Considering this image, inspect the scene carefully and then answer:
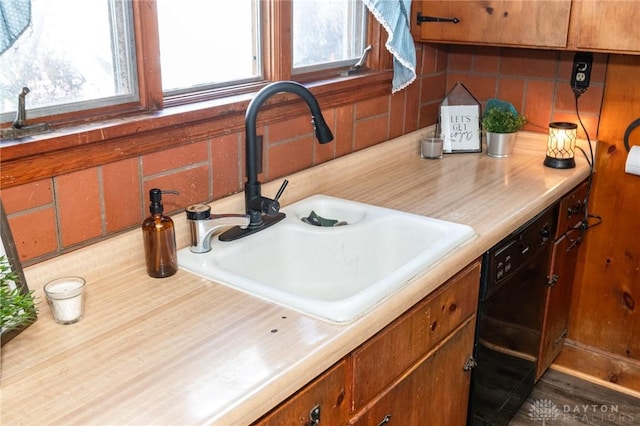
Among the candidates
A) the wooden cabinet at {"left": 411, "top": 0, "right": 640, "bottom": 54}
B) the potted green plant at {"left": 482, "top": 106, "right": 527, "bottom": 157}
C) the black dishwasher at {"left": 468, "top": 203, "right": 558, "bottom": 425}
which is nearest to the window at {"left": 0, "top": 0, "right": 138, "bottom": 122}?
the black dishwasher at {"left": 468, "top": 203, "right": 558, "bottom": 425}

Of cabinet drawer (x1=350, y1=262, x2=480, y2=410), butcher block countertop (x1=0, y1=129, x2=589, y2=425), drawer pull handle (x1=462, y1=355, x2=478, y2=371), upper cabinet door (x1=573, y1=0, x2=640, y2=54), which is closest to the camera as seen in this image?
butcher block countertop (x1=0, y1=129, x2=589, y2=425)

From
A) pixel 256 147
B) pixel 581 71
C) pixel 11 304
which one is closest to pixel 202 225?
pixel 256 147

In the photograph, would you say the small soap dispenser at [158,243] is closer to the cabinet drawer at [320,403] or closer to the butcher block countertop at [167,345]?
the butcher block countertop at [167,345]

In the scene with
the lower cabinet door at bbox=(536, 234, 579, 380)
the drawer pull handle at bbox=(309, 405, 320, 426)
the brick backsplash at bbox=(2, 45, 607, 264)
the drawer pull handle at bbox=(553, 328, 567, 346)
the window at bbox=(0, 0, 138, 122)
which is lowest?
the drawer pull handle at bbox=(553, 328, 567, 346)

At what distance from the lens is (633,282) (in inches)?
96.7

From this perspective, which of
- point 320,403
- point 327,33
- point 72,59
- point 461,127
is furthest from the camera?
point 461,127

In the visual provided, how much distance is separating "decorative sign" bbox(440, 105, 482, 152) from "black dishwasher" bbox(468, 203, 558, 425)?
1.51 ft

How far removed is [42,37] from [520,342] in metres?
1.60

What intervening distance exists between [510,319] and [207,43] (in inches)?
46.0

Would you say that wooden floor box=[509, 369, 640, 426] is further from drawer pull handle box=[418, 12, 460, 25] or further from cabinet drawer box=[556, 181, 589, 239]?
drawer pull handle box=[418, 12, 460, 25]

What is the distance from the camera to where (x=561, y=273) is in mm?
2363

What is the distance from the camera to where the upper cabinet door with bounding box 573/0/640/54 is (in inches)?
77.0

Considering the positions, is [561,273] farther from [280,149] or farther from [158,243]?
[158,243]

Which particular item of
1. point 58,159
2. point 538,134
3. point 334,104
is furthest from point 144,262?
point 538,134
